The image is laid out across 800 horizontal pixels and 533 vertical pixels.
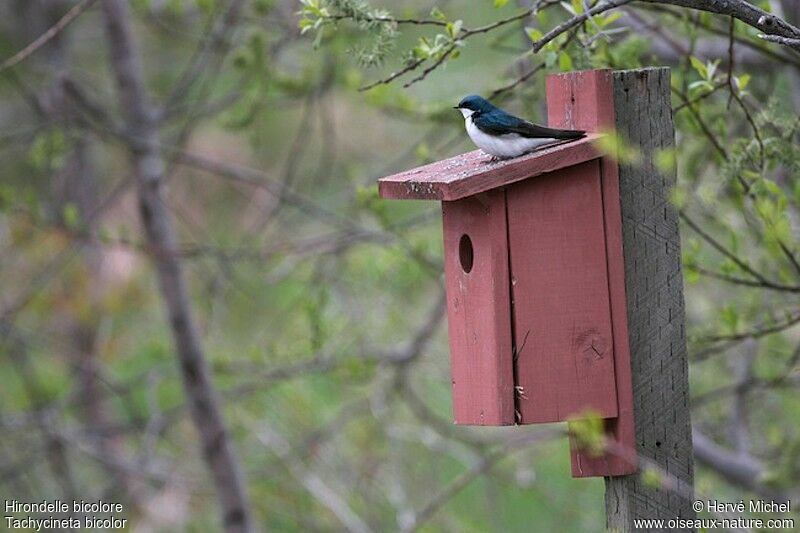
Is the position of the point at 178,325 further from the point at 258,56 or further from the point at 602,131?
the point at 602,131

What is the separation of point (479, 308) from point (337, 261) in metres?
3.04

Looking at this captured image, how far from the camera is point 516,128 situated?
8.60 feet

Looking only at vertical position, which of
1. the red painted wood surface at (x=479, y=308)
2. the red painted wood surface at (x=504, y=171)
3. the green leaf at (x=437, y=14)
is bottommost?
the red painted wood surface at (x=479, y=308)

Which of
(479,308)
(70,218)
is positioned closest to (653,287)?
(479,308)

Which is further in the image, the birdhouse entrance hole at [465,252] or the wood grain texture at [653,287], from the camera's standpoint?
the birdhouse entrance hole at [465,252]

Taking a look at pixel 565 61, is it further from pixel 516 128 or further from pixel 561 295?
pixel 561 295

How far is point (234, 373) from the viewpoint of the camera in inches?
216

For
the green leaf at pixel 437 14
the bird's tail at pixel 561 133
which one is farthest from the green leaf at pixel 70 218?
the bird's tail at pixel 561 133

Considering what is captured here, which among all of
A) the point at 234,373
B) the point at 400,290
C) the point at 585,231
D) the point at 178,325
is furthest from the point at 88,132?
the point at 585,231

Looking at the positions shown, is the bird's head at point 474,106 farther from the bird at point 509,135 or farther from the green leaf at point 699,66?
the green leaf at point 699,66

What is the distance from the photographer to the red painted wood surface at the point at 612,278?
263 centimetres

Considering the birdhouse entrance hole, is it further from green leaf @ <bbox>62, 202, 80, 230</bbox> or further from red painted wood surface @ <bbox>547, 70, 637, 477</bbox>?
green leaf @ <bbox>62, 202, 80, 230</bbox>

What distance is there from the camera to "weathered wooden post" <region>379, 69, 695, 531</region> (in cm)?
265

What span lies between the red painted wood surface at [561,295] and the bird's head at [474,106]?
0.81ft
